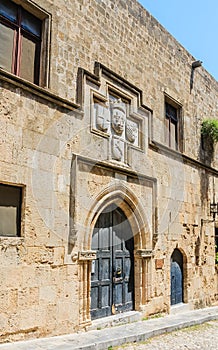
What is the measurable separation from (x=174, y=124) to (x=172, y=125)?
151 mm

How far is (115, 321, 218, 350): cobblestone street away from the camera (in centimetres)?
577

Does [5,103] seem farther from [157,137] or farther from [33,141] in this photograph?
[157,137]

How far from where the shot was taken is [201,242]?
10109 mm

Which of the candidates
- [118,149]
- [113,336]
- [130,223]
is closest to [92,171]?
[118,149]

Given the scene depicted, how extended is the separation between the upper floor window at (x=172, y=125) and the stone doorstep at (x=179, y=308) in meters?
3.79

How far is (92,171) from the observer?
668cm

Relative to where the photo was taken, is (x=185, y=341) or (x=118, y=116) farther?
(x=118, y=116)

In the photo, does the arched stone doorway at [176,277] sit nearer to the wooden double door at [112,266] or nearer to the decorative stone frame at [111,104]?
the wooden double door at [112,266]

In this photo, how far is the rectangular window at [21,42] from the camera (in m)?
5.87

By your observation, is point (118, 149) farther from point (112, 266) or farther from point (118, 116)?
point (112, 266)

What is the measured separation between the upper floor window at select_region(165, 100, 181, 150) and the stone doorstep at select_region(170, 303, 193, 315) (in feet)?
12.4

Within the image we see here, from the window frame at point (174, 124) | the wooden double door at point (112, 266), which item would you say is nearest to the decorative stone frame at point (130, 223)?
the wooden double door at point (112, 266)

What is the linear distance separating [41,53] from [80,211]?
8.85 ft

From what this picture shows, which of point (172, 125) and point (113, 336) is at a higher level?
point (172, 125)
